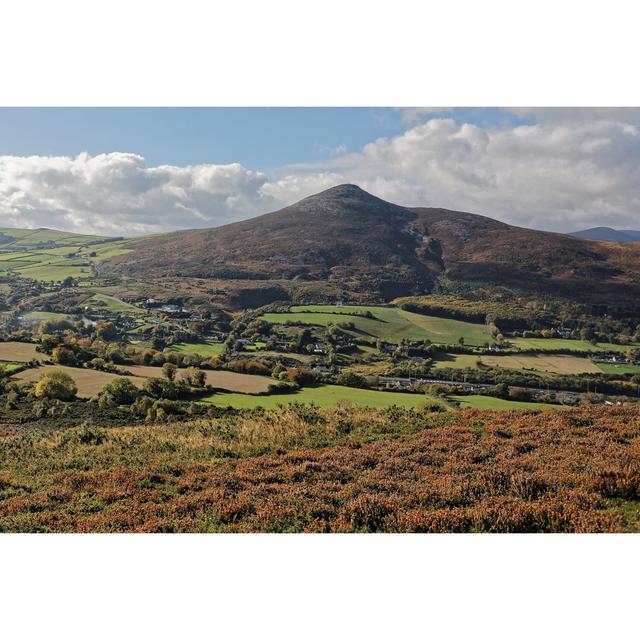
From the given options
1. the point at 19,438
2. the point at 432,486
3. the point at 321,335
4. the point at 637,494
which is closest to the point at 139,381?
the point at 19,438

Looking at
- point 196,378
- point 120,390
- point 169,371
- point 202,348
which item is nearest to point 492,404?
point 196,378

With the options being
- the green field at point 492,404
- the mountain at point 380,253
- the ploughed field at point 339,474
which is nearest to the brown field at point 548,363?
the green field at point 492,404

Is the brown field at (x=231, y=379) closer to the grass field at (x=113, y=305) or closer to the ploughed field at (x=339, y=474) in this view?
the ploughed field at (x=339, y=474)

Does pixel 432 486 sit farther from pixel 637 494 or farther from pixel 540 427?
pixel 540 427

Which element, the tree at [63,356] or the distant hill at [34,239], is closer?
the tree at [63,356]

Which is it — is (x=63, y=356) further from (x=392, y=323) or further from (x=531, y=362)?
(x=531, y=362)

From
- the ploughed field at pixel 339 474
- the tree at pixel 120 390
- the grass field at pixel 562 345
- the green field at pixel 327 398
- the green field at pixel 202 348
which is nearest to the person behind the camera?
the ploughed field at pixel 339 474

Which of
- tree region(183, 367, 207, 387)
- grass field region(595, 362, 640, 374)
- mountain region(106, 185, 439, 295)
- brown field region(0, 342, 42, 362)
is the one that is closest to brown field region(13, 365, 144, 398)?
brown field region(0, 342, 42, 362)

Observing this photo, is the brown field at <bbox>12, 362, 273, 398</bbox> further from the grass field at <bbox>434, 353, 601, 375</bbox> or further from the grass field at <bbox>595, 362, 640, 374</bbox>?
the grass field at <bbox>595, 362, 640, 374</bbox>
